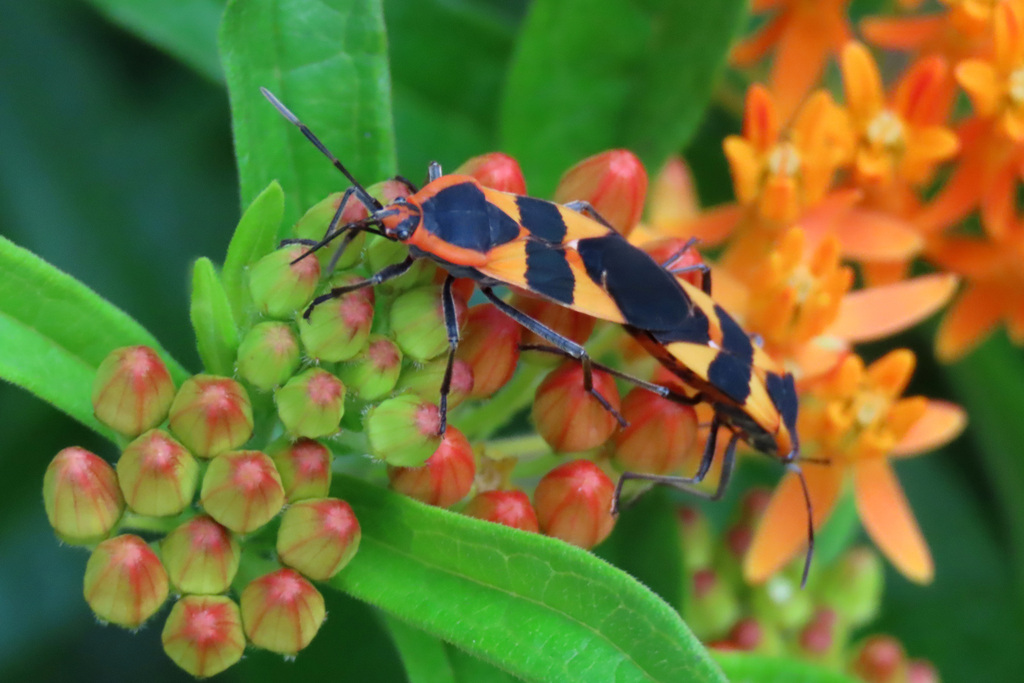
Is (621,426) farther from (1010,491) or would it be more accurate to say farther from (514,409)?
(1010,491)

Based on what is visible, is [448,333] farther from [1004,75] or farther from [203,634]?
[1004,75]

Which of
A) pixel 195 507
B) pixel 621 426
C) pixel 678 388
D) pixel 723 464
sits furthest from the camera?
pixel 723 464

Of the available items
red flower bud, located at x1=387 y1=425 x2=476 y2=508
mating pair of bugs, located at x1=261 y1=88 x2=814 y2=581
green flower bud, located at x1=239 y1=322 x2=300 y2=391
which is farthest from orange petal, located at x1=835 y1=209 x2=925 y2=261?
green flower bud, located at x1=239 y1=322 x2=300 y2=391

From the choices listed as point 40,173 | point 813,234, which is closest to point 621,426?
point 813,234

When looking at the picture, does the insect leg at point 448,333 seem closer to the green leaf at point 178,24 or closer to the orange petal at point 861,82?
the green leaf at point 178,24

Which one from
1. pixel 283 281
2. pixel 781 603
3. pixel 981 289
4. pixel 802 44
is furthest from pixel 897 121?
pixel 283 281

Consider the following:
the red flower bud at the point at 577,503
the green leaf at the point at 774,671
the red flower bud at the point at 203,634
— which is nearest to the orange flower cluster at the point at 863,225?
the green leaf at the point at 774,671

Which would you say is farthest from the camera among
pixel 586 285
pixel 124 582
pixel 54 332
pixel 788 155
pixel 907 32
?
pixel 907 32
